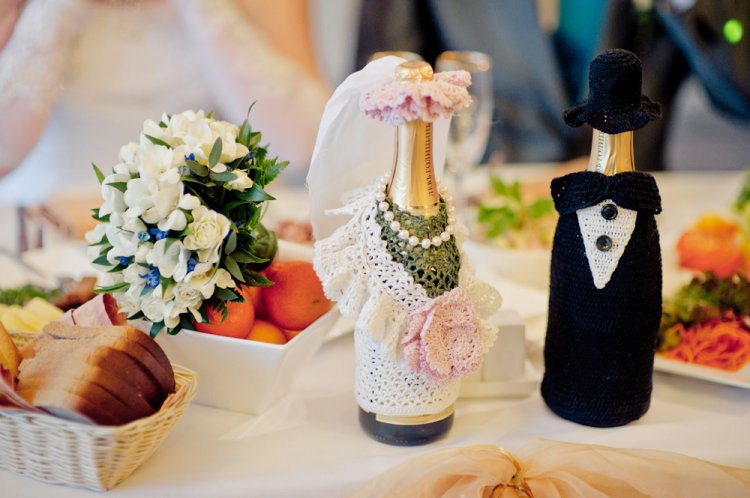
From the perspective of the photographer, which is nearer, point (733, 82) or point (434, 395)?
point (434, 395)

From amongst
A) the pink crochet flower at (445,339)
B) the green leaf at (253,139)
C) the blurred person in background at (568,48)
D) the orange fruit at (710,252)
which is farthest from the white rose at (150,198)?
the blurred person in background at (568,48)

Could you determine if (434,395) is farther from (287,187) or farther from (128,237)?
(287,187)

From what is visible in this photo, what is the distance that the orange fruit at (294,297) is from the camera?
2.15 feet

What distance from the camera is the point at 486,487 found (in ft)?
1.81

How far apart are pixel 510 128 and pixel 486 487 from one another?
123 centimetres

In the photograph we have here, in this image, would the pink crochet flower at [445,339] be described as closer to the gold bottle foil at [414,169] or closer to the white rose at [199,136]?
the gold bottle foil at [414,169]

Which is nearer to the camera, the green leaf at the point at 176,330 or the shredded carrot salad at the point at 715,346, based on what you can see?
the green leaf at the point at 176,330

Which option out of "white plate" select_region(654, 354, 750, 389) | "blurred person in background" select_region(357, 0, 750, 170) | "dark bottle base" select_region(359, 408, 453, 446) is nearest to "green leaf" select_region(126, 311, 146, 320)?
"dark bottle base" select_region(359, 408, 453, 446)

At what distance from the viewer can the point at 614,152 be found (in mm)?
592

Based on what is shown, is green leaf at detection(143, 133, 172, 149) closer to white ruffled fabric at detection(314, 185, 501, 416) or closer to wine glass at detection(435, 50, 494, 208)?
white ruffled fabric at detection(314, 185, 501, 416)

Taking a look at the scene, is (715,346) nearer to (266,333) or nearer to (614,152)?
(614,152)

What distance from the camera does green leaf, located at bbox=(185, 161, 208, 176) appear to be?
→ 59 cm

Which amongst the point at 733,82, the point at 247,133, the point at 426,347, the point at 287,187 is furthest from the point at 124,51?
the point at 733,82

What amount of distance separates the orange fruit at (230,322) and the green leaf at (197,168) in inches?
4.6
